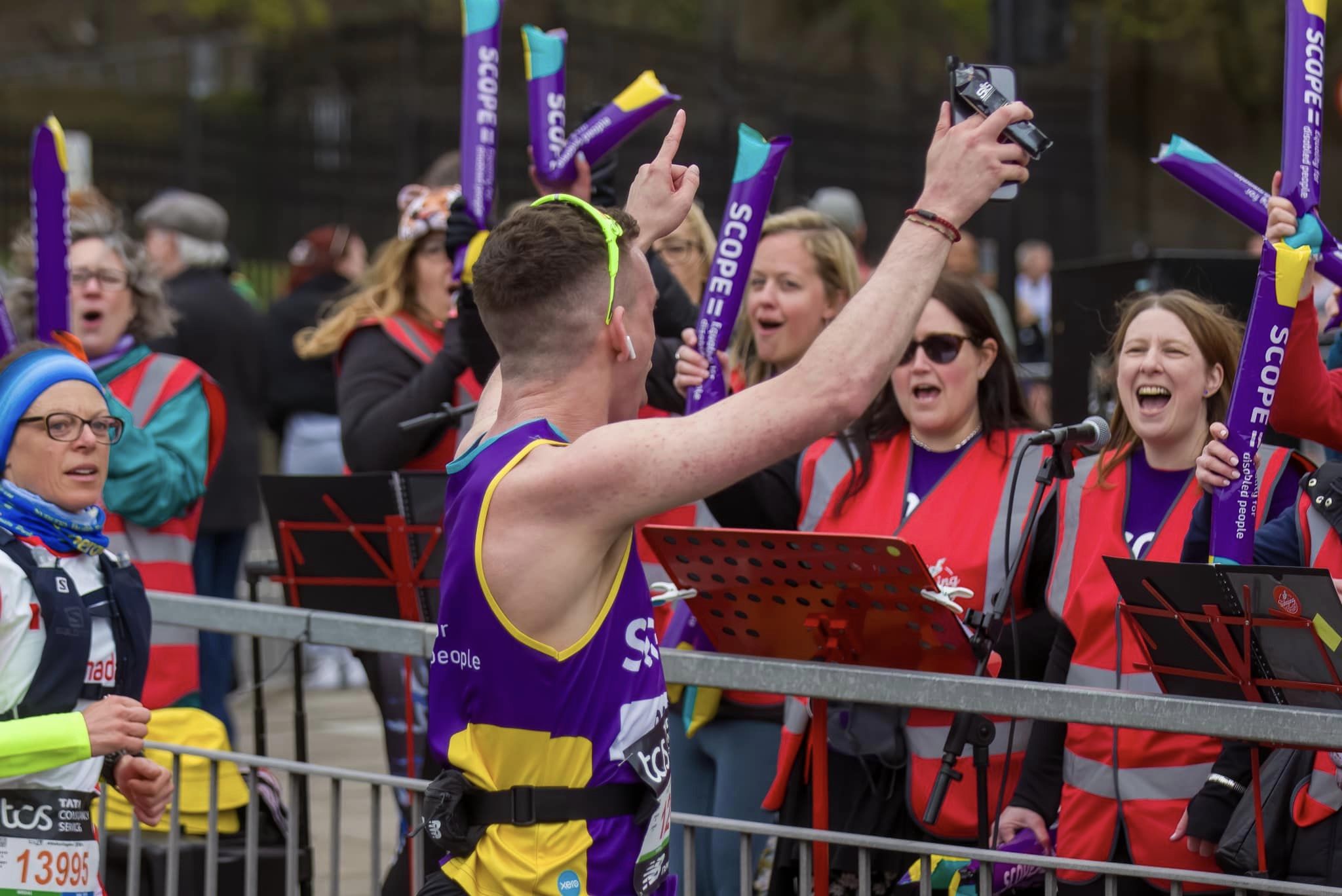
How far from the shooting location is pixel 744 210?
A: 431 cm

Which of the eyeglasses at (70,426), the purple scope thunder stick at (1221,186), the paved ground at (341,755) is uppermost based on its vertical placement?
the purple scope thunder stick at (1221,186)

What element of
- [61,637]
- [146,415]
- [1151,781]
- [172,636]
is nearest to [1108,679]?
[1151,781]

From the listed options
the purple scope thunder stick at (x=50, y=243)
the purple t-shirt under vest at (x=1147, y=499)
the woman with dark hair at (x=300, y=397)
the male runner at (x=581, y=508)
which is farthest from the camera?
the woman with dark hair at (x=300, y=397)

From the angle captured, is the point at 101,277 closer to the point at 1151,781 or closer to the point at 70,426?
the point at 70,426

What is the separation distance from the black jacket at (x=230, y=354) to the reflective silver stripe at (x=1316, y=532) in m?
4.64

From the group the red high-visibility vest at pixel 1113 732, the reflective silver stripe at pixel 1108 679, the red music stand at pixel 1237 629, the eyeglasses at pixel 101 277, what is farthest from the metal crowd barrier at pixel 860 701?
the eyeglasses at pixel 101 277

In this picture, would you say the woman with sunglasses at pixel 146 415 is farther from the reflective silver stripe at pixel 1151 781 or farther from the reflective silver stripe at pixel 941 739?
the reflective silver stripe at pixel 1151 781

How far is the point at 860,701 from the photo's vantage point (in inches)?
147

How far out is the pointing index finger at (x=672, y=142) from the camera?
10.1 ft

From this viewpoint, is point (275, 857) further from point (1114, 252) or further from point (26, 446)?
point (1114, 252)

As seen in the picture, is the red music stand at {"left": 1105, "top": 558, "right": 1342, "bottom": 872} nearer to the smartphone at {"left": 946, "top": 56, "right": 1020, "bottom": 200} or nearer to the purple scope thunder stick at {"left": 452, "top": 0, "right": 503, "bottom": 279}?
the smartphone at {"left": 946, "top": 56, "right": 1020, "bottom": 200}

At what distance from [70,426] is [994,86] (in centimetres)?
206

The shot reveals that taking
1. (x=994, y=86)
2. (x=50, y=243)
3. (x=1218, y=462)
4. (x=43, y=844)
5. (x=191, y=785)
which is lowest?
(x=191, y=785)

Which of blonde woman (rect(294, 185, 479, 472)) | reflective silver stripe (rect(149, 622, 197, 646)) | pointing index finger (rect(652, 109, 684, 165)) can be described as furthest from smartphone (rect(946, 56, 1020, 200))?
reflective silver stripe (rect(149, 622, 197, 646))
